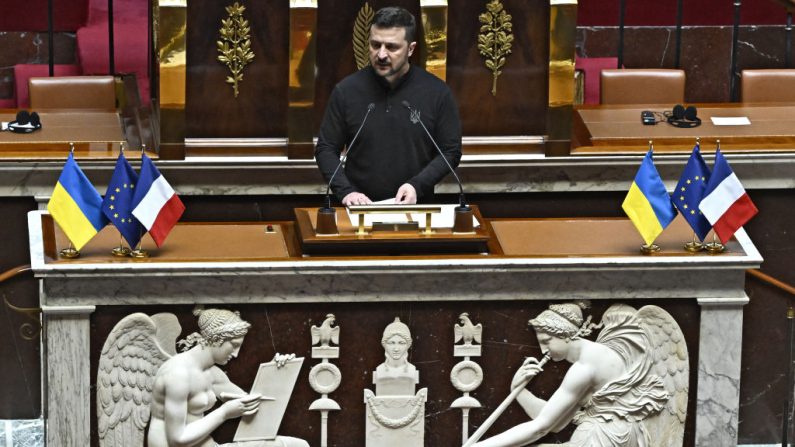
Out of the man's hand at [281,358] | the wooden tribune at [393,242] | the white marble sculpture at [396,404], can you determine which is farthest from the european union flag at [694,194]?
the man's hand at [281,358]

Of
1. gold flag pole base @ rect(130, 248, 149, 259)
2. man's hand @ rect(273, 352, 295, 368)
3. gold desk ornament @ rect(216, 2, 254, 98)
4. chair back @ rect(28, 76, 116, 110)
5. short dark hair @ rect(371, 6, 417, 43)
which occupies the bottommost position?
man's hand @ rect(273, 352, 295, 368)

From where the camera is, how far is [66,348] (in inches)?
306

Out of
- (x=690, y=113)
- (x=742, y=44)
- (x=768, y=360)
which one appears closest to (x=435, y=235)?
(x=768, y=360)

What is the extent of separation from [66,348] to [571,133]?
9.99 ft

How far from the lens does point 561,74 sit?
31.8 feet

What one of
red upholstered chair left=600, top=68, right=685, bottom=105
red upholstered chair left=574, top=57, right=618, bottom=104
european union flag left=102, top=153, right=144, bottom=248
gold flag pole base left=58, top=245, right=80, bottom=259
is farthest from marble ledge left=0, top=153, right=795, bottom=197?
red upholstered chair left=574, top=57, right=618, bottom=104

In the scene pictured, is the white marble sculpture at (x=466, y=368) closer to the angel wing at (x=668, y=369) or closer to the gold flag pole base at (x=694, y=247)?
the angel wing at (x=668, y=369)

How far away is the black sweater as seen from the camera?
868 cm

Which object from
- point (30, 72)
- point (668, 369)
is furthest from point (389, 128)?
point (30, 72)

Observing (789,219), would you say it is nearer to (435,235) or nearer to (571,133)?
(571,133)

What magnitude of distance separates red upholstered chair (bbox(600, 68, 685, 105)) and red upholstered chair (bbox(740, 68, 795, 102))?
0.38 meters

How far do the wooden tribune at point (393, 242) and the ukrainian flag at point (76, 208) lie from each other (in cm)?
81

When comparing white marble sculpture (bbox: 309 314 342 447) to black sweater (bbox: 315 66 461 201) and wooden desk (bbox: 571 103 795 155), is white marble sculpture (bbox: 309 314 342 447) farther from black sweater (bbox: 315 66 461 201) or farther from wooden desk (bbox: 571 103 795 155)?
wooden desk (bbox: 571 103 795 155)

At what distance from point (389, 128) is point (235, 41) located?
1.14 meters
